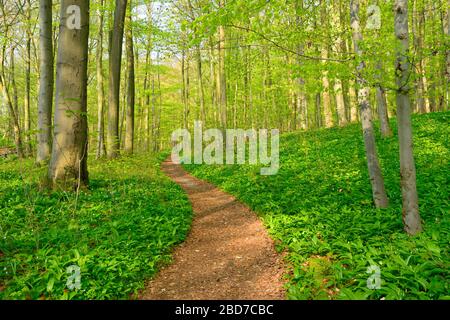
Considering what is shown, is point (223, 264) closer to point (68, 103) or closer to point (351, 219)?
point (351, 219)

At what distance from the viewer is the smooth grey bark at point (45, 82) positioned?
421 inches

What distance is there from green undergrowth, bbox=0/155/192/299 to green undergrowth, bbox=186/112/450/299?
96.7 inches

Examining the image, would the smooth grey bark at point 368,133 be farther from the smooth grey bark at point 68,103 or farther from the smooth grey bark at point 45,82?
the smooth grey bark at point 45,82

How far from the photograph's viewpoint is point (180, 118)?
43469mm

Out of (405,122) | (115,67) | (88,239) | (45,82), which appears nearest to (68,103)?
(88,239)

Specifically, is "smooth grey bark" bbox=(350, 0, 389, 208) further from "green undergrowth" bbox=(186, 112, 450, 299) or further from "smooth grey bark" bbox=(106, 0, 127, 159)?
"smooth grey bark" bbox=(106, 0, 127, 159)

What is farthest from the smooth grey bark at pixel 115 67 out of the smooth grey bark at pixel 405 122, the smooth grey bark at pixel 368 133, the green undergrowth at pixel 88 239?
the smooth grey bark at pixel 405 122

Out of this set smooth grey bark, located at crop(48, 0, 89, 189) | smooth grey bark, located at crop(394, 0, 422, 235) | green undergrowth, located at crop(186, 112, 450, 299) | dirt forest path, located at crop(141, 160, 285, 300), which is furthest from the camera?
smooth grey bark, located at crop(48, 0, 89, 189)

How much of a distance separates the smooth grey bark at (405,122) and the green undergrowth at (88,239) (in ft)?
14.9

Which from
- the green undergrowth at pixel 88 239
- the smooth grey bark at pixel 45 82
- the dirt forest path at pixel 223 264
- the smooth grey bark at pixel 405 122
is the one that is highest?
the smooth grey bark at pixel 45 82

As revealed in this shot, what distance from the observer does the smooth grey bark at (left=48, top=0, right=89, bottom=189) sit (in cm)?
753

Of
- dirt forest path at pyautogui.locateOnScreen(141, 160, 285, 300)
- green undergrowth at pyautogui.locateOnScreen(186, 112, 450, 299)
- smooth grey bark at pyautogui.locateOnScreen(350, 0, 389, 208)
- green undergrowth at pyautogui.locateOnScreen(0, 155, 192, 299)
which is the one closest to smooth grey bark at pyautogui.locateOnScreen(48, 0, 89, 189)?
green undergrowth at pyautogui.locateOnScreen(0, 155, 192, 299)
